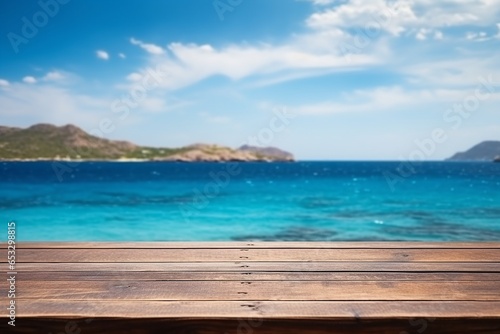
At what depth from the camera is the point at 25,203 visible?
97.6ft

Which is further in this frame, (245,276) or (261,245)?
(261,245)

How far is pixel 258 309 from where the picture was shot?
1.68 meters

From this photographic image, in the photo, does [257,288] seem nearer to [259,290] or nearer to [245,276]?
[259,290]

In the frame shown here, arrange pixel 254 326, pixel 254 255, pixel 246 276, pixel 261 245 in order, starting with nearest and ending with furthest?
pixel 254 326 → pixel 246 276 → pixel 254 255 → pixel 261 245

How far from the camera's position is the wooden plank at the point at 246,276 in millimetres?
2125

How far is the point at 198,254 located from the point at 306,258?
28.1 inches

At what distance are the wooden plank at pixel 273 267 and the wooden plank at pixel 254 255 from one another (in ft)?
0.30

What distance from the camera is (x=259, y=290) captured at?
1934 mm

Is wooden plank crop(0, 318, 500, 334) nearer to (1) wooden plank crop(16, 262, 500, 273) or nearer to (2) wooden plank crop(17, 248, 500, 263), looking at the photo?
(1) wooden plank crop(16, 262, 500, 273)

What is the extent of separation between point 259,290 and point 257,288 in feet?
0.11

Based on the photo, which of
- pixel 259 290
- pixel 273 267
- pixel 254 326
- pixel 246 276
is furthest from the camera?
pixel 273 267

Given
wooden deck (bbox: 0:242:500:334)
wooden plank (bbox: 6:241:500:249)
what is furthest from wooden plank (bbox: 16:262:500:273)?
wooden plank (bbox: 6:241:500:249)

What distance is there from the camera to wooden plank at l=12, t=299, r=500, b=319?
1.62m

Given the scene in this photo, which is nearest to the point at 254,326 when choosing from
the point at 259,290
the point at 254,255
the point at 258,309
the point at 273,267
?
the point at 258,309
